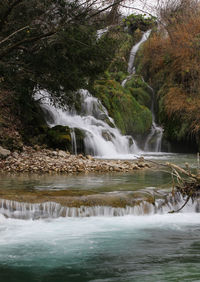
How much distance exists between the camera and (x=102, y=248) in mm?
6004

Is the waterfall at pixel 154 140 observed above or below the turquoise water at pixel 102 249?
above

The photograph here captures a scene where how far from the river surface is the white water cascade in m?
8.86

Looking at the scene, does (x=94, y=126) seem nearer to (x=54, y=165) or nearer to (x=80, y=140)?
(x=80, y=140)

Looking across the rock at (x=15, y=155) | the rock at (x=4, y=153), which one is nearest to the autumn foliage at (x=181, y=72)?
the rock at (x=15, y=155)

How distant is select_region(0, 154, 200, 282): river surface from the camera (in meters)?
4.94

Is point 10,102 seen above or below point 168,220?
above

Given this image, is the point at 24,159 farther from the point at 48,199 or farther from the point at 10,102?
the point at 48,199

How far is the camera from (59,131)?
1680 cm

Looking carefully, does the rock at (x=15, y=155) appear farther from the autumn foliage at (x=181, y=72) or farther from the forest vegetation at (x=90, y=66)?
the autumn foliage at (x=181, y=72)

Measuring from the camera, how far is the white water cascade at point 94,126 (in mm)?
17708

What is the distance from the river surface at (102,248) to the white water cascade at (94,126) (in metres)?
8.86

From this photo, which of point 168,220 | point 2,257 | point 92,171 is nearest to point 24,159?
point 92,171

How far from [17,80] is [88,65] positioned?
253 centimetres

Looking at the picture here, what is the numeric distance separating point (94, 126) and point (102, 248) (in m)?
13.3
